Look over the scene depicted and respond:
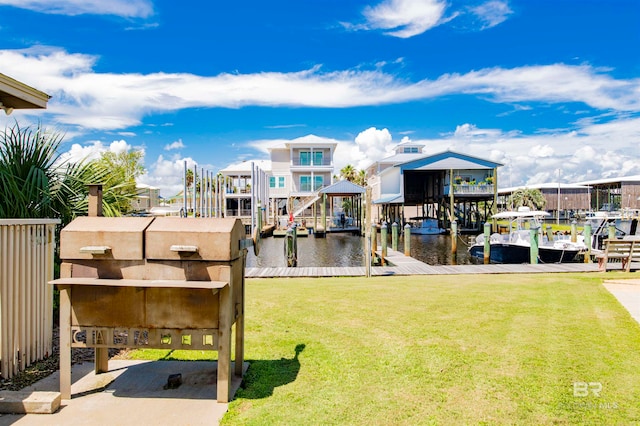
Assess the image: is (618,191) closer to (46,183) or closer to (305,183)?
(305,183)

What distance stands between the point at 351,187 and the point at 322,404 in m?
42.5

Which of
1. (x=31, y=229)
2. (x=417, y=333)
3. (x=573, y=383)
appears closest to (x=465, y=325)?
(x=417, y=333)

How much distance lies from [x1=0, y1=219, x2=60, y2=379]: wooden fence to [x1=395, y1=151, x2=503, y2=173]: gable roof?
44.6 m

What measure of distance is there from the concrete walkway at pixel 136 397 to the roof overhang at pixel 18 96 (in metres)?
2.96

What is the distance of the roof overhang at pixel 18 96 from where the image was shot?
454 cm

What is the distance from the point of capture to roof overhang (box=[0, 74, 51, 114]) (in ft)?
14.9

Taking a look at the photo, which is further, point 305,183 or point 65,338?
point 305,183

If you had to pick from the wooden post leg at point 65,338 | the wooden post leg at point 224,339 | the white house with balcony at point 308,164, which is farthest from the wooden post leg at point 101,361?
the white house with balcony at point 308,164

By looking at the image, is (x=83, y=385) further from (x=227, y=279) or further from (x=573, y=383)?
(x=573, y=383)

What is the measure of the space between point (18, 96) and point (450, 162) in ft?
151

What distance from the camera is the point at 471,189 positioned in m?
47.2

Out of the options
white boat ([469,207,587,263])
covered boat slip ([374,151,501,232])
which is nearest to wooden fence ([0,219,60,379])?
white boat ([469,207,587,263])

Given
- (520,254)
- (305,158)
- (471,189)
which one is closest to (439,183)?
(471,189)

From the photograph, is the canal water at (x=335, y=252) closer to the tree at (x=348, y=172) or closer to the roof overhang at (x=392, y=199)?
the roof overhang at (x=392, y=199)
